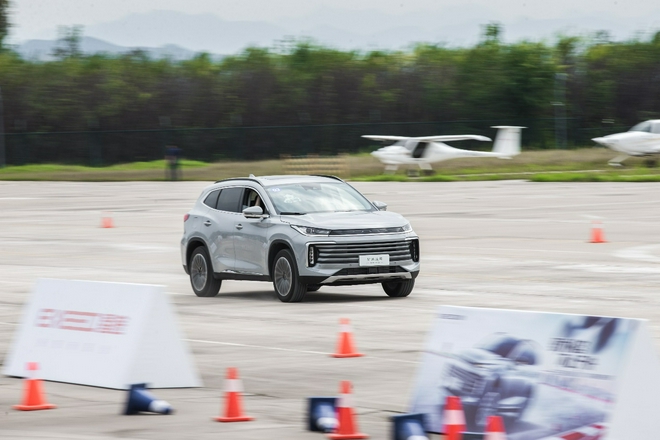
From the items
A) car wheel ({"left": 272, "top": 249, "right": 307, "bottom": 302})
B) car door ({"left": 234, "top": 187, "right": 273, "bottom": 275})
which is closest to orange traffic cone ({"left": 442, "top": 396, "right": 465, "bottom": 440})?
car wheel ({"left": 272, "top": 249, "right": 307, "bottom": 302})

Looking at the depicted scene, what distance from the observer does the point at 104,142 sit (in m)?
84.8

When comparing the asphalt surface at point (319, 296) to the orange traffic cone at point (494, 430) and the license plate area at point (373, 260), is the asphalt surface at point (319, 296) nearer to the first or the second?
the license plate area at point (373, 260)

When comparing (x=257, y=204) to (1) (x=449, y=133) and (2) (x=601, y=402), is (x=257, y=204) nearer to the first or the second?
(2) (x=601, y=402)

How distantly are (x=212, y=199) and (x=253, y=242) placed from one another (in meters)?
1.65

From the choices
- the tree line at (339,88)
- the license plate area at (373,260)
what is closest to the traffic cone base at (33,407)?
the license plate area at (373,260)

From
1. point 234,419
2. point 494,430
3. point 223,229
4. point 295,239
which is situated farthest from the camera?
point 223,229

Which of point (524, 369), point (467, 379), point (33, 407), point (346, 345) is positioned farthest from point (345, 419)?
point (346, 345)

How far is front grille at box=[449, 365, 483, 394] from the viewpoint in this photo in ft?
25.6

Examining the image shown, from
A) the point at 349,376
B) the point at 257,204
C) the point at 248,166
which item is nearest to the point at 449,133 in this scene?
the point at 248,166

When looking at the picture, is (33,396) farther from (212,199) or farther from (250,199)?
(212,199)

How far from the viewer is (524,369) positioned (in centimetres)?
754

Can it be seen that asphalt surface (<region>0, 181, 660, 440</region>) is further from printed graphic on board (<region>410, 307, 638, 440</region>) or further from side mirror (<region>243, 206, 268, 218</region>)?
side mirror (<region>243, 206, 268, 218</region>)

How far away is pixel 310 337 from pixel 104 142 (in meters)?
73.2

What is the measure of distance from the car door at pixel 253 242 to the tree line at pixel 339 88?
7560 cm
